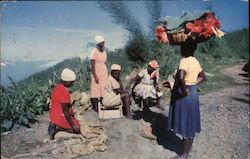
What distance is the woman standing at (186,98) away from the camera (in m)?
4.42

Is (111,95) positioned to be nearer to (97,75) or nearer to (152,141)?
(97,75)

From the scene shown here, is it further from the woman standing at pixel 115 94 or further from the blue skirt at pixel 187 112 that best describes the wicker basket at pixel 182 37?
the woman standing at pixel 115 94

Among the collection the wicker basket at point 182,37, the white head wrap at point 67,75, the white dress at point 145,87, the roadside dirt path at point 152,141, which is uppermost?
the wicker basket at point 182,37

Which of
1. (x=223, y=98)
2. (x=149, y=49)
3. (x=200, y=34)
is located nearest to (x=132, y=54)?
(x=149, y=49)

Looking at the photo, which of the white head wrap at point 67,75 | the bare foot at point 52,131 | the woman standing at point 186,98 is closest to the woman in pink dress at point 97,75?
the bare foot at point 52,131

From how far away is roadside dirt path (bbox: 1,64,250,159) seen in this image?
187 inches

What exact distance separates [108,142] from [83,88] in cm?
252

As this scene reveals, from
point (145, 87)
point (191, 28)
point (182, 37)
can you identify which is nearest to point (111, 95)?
point (145, 87)

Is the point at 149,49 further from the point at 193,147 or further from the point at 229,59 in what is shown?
the point at 229,59

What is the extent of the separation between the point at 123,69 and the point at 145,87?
2.08 m

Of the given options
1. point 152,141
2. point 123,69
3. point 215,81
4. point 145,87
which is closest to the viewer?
point 152,141

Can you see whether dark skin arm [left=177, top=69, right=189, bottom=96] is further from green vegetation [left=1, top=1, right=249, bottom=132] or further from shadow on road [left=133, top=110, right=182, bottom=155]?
green vegetation [left=1, top=1, right=249, bottom=132]

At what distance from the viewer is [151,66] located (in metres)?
5.81

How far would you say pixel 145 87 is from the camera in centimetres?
583
